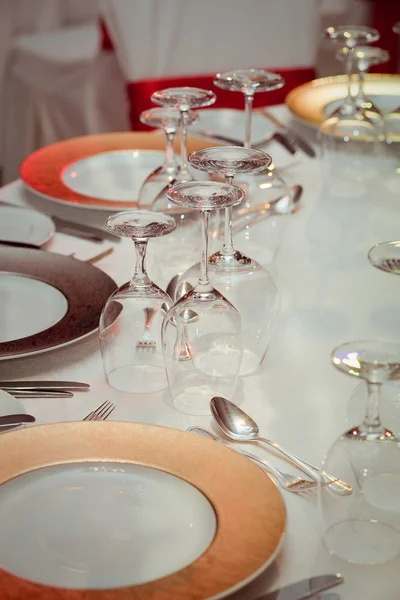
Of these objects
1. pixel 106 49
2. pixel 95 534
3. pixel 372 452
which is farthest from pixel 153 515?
pixel 106 49

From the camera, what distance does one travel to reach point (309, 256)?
4.22 feet

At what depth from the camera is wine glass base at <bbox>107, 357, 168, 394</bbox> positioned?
92 cm

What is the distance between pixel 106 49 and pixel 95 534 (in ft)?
8.54

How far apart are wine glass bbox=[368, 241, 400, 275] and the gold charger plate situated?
228 mm

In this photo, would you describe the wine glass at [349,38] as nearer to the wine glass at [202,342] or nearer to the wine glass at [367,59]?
the wine glass at [367,59]

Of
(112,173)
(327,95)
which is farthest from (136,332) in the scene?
(327,95)

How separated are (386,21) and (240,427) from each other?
108 inches

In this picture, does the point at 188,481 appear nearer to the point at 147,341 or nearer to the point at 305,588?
the point at 305,588

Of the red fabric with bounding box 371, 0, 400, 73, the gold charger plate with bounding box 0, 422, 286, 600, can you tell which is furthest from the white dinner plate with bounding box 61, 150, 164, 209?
the red fabric with bounding box 371, 0, 400, 73

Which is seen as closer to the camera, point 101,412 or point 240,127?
point 101,412

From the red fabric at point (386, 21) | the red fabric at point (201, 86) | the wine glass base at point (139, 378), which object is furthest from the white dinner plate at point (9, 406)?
the red fabric at point (386, 21)

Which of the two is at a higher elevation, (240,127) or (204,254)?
(204,254)

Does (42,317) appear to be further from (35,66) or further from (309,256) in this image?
(35,66)

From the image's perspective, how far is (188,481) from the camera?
2.39 ft
